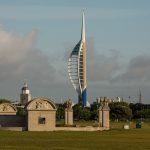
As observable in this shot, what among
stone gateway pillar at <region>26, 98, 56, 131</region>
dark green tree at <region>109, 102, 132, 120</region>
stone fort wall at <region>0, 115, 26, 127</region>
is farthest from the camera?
dark green tree at <region>109, 102, 132, 120</region>

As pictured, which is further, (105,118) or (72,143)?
(105,118)

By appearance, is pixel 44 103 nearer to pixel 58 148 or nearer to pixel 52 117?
pixel 52 117

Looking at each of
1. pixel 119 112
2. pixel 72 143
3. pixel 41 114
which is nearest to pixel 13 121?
pixel 41 114

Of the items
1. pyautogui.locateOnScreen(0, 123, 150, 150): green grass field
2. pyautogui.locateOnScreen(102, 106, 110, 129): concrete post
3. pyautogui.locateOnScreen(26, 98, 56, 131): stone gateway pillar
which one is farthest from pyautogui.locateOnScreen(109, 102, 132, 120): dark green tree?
pyautogui.locateOnScreen(0, 123, 150, 150): green grass field

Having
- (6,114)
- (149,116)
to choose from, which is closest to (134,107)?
(149,116)

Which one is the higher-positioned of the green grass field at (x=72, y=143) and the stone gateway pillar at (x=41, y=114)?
the stone gateway pillar at (x=41, y=114)

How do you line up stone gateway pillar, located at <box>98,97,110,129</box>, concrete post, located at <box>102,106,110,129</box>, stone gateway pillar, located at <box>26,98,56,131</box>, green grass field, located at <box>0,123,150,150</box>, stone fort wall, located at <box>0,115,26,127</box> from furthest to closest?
1. stone gateway pillar, located at <box>98,97,110,129</box>
2. concrete post, located at <box>102,106,110,129</box>
3. stone fort wall, located at <box>0,115,26,127</box>
4. stone gateway pillar, located at <box>26,98,56,131</box>
5. green grass field, located at <box>0,123,150,150</box>

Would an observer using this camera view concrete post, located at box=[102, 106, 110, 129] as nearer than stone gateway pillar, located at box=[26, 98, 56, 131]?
No

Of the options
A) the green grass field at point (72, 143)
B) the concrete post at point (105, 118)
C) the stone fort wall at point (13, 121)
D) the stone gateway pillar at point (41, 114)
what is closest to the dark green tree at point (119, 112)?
the concrete post at point (105, 118)

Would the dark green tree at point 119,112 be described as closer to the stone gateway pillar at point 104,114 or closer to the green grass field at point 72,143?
the stone gateway pillar at point 104,114

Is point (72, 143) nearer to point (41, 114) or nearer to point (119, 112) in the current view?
point (41, 114)

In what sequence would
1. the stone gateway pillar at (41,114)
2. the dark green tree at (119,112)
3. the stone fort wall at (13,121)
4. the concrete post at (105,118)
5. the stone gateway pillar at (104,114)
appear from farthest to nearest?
1. the dark green tree at (119,112)
2. the stone gateway pillar at (104,114)
3. the concrete post at (105,118)
4. the stone fort wall at (13,121)
5. the stone gateway pillar at (41,114)

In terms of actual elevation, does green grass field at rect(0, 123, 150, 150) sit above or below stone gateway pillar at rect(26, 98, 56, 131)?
below

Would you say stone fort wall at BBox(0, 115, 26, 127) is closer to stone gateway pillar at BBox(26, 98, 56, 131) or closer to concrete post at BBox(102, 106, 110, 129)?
stone gateway pillar at BBox(26, 98, 56, 131)
